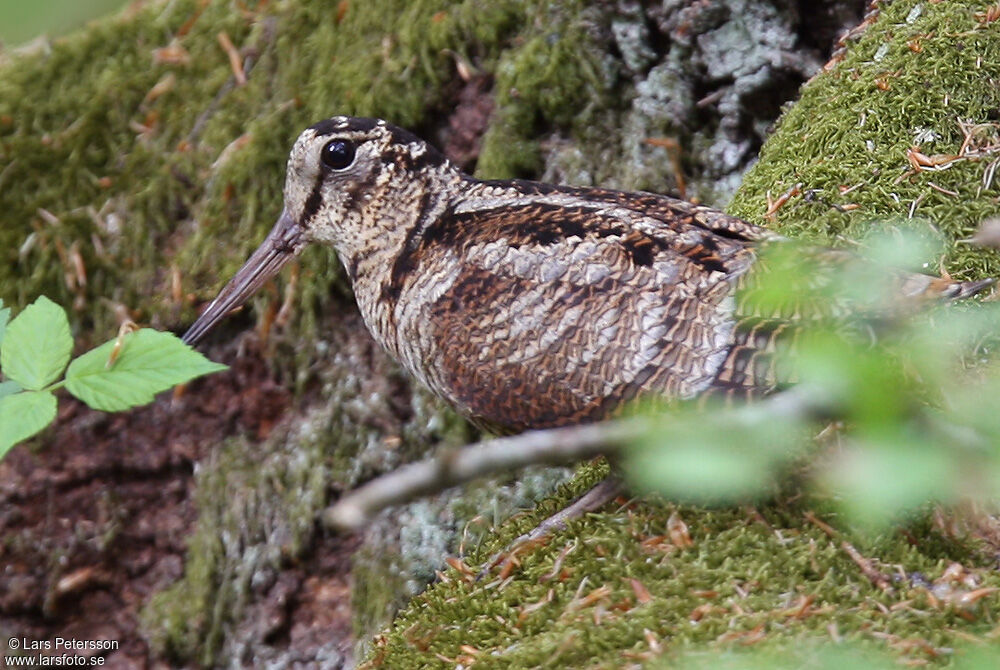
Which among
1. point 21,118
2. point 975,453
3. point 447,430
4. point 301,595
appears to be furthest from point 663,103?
point 975,453

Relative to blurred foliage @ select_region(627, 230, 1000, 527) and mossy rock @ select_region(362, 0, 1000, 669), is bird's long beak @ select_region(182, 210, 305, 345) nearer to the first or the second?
mossy rock @ select_region(362, 0, 1000, 669)

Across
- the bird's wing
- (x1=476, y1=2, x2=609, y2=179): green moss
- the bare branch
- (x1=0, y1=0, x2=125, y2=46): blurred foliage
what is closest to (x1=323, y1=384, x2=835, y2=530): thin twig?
the bare branch

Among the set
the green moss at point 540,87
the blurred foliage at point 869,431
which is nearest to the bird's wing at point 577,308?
the green moss at point 540,87

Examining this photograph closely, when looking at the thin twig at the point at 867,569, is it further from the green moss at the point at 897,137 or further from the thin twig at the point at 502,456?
the thin twig at the point at 502,456

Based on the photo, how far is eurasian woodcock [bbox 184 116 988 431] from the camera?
218 centimetres

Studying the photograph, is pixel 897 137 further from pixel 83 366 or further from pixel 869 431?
pixel 869 431

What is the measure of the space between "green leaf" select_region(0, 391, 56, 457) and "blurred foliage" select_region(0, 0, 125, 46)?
2.69m

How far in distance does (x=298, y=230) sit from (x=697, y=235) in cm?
120

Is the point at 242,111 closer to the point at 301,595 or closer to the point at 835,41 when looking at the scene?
the point at 301,595

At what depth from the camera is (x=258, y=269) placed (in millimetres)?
3141

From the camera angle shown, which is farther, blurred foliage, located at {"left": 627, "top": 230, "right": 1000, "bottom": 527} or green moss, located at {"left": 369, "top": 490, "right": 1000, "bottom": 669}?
green moss, located at {"left": 369, "top": 490, "right": 1000, "bottom": 669}

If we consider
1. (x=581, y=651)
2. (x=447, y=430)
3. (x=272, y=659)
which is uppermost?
(x=581, y=651)

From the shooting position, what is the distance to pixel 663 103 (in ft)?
11.4

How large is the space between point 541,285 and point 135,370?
91 cm
